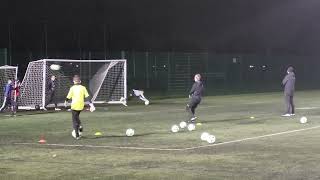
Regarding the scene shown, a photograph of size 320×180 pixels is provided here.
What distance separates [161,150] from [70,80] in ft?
71.2

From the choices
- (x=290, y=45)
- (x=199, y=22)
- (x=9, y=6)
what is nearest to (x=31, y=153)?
(x=9, y=6)

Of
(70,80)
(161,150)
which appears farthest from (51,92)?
(161,150)

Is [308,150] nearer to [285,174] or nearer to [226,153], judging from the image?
[226,153]

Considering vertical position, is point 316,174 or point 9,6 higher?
point 9,6

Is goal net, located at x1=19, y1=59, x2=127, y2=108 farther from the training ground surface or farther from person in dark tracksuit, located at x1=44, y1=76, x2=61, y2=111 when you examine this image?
the training ground surface

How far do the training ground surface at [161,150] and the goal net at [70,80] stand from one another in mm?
7352

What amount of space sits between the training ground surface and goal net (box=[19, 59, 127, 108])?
24.1 ft

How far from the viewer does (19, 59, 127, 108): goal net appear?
3197 centimetres

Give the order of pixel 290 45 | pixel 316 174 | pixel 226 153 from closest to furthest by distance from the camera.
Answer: pixel 316 174 → pixel 226 153 → pixel 290 45

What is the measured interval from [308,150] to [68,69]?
81.7 ft

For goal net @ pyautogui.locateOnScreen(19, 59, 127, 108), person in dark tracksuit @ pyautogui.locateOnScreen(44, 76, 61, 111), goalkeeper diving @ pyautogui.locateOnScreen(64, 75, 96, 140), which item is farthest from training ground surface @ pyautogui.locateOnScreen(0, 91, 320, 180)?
goal net @ pyautogui.locateOnScreen(19, 59, 127, 108)

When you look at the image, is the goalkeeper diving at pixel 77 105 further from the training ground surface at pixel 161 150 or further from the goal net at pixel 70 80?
the goal net at pixel 70 80

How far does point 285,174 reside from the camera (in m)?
11.6

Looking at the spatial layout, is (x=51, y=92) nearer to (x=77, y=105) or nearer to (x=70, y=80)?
(x=70, y=80)
